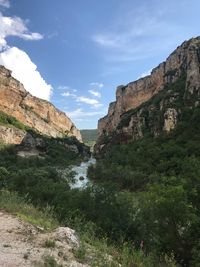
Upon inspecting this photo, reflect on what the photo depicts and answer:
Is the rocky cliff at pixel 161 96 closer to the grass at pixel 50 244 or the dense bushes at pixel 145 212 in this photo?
the dense bushes at pixel 145 212

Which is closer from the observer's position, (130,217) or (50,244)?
(50,244)

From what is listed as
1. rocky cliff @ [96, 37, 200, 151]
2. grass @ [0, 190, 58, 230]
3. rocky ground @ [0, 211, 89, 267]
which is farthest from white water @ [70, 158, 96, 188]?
rocky ground @ [0, 211, 89, 267]

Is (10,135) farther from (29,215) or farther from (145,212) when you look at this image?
(29,215)

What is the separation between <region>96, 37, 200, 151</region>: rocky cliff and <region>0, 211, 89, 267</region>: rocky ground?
225 ft

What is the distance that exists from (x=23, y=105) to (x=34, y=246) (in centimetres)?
Answer: 13660

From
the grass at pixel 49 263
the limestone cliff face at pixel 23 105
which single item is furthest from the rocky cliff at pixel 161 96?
the grass at pixel 49 263

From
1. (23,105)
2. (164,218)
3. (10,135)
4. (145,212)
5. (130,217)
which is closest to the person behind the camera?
(164,218)

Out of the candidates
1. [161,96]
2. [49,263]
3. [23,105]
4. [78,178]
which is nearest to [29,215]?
[49,263]

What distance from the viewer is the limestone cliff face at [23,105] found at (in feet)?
422

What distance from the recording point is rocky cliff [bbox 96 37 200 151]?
82.1 metres

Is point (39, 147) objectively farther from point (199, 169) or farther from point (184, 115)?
point (199, 169)

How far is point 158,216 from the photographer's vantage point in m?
14.5

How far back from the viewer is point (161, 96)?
102125 millimetres

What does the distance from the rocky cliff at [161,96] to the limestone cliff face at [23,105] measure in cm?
2739
